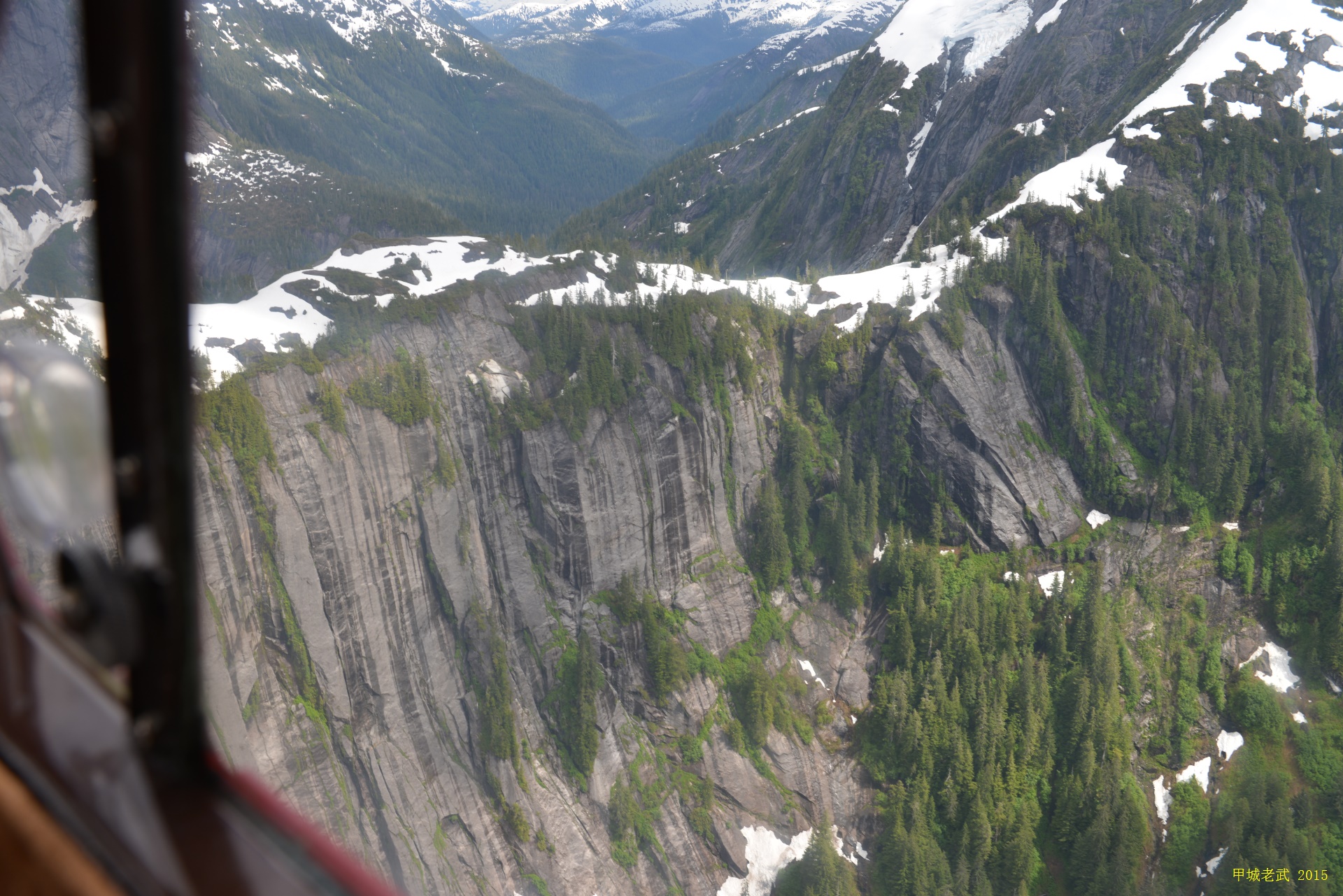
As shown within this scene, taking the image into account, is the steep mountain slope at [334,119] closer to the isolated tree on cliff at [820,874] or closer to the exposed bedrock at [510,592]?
the exposed bedrock at [510,592]

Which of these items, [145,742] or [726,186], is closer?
[145,742]

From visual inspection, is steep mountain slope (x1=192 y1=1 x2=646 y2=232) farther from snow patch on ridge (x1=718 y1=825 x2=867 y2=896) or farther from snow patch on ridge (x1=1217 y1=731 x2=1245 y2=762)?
snow patch on ridge (x1=1217 y1=731 x2=1245 y2=762)

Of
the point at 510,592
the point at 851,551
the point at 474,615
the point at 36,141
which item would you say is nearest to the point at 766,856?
the point at 851,551

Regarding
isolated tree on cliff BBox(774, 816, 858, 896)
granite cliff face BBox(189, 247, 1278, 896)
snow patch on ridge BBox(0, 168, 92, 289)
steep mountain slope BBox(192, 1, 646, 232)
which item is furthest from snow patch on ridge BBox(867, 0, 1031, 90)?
snow patch on ridge BBox(0, 168, 92, 289)

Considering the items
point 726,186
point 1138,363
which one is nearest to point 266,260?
point 726,186

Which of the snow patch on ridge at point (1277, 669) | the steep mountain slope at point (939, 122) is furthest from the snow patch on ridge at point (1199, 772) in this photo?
the steep mountain slope at point (939, 122)

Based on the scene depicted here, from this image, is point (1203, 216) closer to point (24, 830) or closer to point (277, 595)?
point (277, 595)
